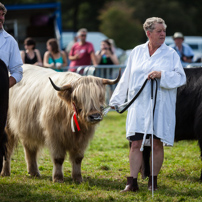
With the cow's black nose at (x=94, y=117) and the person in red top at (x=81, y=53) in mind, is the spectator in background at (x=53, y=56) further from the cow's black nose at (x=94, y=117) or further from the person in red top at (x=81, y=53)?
the cow's black nose at (x=94, y=117)

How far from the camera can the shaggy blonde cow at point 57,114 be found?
18.6 feet

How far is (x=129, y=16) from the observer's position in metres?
46.8

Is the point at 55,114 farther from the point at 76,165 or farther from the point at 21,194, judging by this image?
the point at 21,194

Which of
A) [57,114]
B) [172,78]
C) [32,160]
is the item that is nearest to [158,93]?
[172,78]

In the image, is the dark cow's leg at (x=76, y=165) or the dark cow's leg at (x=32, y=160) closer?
the dark cow's leg at (x=76, y=165)

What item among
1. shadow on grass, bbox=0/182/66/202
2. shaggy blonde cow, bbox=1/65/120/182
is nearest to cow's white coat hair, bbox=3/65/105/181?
shaggy blonde cow, bbox=1/65/120/182

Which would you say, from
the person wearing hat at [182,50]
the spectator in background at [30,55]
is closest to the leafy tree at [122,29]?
the person wearing hat at [182,50]

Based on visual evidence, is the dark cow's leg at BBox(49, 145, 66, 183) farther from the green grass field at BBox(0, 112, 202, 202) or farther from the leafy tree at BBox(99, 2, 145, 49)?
the leafy tree at BBox(99, 2, 145, 49)

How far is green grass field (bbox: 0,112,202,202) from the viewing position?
16.5ft

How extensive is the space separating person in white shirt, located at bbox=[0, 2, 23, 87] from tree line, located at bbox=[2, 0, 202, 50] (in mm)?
37658

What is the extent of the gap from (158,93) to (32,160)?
251 centimetres

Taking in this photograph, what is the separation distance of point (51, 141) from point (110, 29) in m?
39.5

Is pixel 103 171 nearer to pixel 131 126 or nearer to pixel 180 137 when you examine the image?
pixel 180 137

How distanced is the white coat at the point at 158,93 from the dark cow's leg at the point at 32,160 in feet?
6.70
